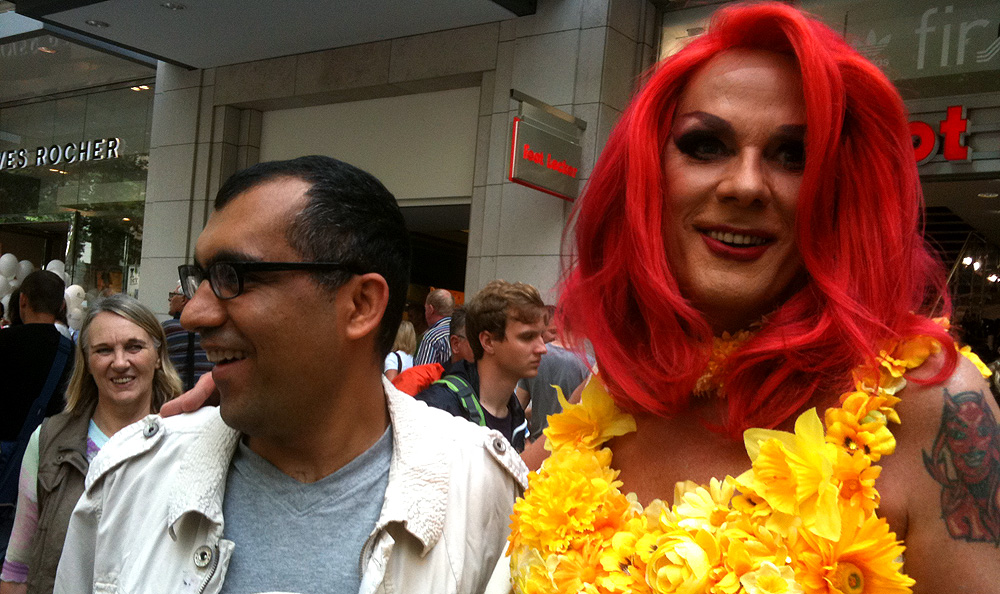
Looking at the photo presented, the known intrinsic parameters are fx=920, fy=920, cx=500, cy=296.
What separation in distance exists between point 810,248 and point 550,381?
397 centimetres

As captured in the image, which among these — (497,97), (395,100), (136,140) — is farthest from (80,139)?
(497,97)

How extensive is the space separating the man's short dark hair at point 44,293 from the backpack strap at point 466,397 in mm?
2419

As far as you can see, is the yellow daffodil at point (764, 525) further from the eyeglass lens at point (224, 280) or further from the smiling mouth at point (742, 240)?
the eyeglass lens at point (224, 280)

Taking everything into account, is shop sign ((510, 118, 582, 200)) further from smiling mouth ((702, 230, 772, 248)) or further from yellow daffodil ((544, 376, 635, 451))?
smiling mouth ((702, 230, 772, 248))

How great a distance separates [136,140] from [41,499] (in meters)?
10.9

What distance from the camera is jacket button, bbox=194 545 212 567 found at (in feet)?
5.67

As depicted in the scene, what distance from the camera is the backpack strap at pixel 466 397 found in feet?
13.7

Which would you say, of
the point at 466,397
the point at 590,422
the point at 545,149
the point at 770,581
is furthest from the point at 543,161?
the point at 770,581

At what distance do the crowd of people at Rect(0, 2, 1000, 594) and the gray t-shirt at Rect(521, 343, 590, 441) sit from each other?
341 centimetres

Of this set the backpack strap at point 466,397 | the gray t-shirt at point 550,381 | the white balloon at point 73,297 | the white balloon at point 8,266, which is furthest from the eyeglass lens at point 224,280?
the white balloon at point 8,266

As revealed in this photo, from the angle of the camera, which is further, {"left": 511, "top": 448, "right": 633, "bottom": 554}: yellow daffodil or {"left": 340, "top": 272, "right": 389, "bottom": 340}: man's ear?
{"left": 340, "top": 272, "right": 389, "bottom": 340}: man's ear

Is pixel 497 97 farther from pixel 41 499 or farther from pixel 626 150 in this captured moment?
pixel 626 150

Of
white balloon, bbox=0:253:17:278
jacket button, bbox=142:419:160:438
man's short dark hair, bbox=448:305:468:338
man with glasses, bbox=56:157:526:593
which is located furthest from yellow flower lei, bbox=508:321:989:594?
white balloon, bbox=0:253:17:278

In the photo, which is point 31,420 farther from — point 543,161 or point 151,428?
point 543,161
